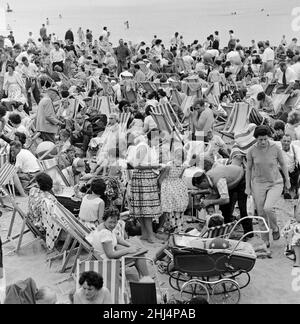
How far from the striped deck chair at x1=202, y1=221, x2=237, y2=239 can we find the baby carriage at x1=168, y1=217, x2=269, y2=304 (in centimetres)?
12

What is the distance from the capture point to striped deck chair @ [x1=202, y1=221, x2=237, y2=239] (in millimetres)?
5621

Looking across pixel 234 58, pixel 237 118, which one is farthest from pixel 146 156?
pixel 234 58

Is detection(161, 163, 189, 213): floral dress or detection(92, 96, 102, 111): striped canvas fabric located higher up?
detection(92, 96, 102, 111): striped canvas fabric

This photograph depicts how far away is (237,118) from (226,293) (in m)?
4.89

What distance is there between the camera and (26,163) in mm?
8039

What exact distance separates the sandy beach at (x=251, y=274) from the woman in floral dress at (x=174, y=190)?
0.42 m

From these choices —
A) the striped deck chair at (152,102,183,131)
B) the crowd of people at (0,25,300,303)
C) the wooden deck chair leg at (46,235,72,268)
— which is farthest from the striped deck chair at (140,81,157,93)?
the wooden deck chair leg at (46,235,72,268)

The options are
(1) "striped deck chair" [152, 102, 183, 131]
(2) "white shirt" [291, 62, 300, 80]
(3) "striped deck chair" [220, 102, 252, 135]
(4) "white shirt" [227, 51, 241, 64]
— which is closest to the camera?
(3) "striped deck chair" [220, 102, 252, 135]

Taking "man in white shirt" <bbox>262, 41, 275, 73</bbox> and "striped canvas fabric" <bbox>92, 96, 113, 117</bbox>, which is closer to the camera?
"striped canvas fabric" <bbox>92, 96, 113, 117</bbox>

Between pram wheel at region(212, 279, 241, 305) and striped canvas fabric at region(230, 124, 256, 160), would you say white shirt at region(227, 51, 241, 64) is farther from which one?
pram wheel at region(212, 279, 241, 305)

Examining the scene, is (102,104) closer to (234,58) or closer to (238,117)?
(238,117)

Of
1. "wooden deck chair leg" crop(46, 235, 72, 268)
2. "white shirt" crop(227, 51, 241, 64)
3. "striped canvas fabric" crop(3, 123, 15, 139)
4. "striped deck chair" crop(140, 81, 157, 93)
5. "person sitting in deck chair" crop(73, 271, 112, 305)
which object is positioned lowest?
"wooden deck chair leg" crop(46, 235, 72, 268)

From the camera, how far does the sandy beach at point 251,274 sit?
5391 millimetres
